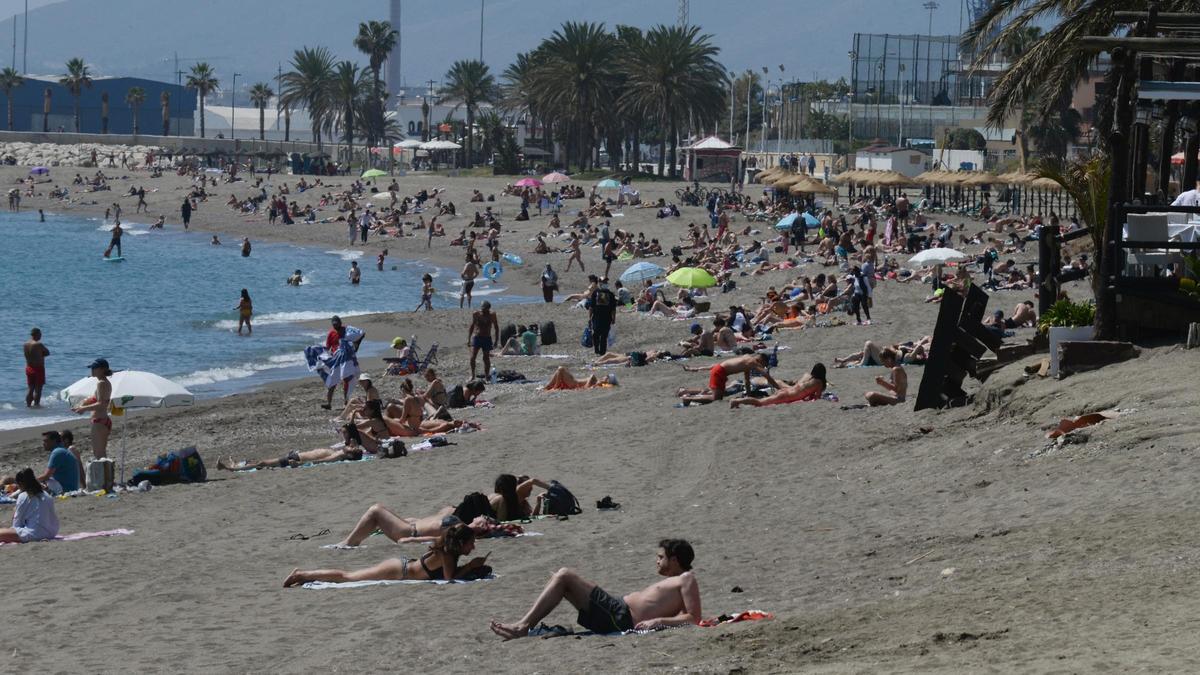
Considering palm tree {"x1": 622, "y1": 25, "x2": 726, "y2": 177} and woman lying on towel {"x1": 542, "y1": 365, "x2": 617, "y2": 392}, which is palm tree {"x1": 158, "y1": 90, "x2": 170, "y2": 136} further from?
woman lying on towel {"x1": 542, "y1": 365, "x2": 617, "y2": 392}

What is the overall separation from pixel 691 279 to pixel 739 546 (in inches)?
695

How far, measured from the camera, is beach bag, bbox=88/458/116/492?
48.7ft

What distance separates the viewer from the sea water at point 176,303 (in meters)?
28.4

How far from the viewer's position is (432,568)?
33.6ft

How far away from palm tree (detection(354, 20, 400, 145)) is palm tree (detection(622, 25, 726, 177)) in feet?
128

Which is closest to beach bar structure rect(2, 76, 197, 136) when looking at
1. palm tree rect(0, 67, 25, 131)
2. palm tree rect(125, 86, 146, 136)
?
palm tree rect(125, 86, 146, 136)

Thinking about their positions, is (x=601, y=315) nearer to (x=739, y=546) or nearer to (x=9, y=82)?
(x=739, y=546)

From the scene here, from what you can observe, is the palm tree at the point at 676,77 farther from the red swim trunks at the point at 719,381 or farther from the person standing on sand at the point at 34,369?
the red swim trunks at the point at 719,381

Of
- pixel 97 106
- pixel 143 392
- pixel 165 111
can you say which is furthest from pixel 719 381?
pixel 97 106

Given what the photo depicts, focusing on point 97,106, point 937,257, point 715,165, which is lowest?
point 937,257

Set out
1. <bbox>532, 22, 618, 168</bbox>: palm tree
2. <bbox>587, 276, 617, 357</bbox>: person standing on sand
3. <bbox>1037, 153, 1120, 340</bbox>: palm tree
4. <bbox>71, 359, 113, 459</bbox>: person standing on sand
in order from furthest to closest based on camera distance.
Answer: <bbox>532, 22, 618, 168</bbox>: palm tree < <bbox>587, 276, 617, 357</bbox>: person standing on sand < <bbox>71, 359, 113, 459</bbox>: person standing on sand < <bbox>1037, 153, 1120, 340</bbox>: palm tree

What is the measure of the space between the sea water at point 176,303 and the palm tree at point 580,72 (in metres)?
18.3

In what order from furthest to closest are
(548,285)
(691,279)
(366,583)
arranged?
(548,285)
(691,279)
(366,583)

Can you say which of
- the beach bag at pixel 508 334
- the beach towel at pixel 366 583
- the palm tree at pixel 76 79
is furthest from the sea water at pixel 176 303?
the palm tree at pixel 76 79
